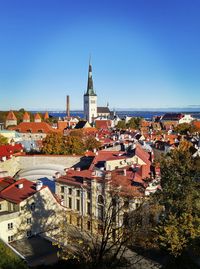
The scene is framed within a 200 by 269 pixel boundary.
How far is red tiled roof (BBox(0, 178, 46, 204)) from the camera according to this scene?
24.0 m

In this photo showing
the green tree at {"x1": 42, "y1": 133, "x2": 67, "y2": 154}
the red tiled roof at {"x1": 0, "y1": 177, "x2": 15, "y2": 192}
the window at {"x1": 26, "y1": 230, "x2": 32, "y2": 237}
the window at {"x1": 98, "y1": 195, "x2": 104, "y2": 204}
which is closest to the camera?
the window at {"x1": 26, "y1": 230, "x2": 32, "y2": 237}

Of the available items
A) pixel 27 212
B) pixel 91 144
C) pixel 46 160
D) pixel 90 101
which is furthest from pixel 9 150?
pixel 90 101

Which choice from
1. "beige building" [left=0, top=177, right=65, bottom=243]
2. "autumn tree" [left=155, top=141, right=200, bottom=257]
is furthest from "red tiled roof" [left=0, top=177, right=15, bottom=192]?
"autumn tree" [left=155, top=141, right=200, bottom=257]

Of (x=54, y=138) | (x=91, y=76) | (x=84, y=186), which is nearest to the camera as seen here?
(x=84, y=186)

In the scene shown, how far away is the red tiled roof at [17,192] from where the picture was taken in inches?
946

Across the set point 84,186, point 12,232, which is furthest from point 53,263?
point 84,186

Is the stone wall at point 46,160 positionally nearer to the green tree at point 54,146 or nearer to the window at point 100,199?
the green tree at point 54,146

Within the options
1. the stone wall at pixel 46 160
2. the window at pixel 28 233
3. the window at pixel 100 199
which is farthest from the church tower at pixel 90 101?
the window at pixel 28 233

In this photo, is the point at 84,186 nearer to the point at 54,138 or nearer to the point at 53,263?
the point at 53,263

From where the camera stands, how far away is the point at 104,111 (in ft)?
559

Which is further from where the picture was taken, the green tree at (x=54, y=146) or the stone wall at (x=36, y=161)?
the green tree at (x=54, y=146)

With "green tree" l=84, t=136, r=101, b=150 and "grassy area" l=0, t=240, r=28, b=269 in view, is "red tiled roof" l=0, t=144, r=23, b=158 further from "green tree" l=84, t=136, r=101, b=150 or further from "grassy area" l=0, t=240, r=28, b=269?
"grassy area" l=0, t=240, r=28, b=269

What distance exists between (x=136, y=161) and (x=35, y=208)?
14352 mm

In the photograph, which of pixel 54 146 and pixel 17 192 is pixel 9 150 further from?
pixel 17 192
